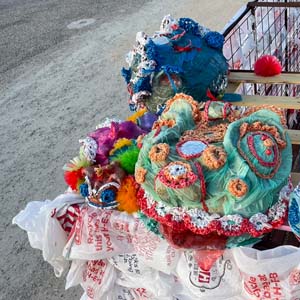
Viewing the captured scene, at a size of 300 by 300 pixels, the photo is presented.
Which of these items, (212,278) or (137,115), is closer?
(212,278)

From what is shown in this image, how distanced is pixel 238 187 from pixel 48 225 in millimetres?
561

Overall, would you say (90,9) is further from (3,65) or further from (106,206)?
(106,206)

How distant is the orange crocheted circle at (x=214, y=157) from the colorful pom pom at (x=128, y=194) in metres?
0.23

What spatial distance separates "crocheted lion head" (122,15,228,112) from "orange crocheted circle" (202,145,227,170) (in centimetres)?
42

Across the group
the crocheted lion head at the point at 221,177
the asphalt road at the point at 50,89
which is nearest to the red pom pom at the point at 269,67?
the crocheted lion head at the point at 221,177

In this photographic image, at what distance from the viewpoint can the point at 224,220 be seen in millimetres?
1100

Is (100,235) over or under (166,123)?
under

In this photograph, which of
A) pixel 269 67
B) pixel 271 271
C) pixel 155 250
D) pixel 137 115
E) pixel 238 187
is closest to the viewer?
pixel 238 187

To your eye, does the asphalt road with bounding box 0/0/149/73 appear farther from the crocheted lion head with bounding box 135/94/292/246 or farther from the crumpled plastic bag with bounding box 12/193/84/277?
the crocheted lion head with bounding box 135/94/292/246

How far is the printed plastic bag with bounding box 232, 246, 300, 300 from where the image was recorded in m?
1.18

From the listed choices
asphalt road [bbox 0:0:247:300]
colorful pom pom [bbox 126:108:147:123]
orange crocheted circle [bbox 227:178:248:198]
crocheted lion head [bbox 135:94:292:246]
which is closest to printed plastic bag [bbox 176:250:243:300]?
crocheted lion head [bbox 135:94:292:246]

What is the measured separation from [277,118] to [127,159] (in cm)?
38

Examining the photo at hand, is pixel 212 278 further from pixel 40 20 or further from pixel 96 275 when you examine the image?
pixel 40 20

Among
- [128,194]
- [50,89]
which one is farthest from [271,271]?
[50,89]
